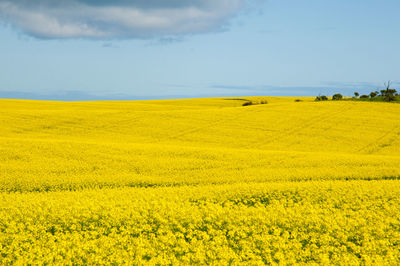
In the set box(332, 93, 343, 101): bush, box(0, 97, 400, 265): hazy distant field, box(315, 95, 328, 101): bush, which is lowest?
box(0, 97, 400, 265): hazy distant field

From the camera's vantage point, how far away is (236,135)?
26.9m

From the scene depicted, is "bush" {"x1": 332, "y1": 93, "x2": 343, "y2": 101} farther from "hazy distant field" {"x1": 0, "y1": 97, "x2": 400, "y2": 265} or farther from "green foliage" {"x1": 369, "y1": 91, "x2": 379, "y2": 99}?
"hazy distant field" {"x1": 0, "y1": 97, "x2": 400, "y2": 265}

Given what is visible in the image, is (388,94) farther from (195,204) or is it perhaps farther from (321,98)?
(195,204)

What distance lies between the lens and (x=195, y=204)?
37.8 ft

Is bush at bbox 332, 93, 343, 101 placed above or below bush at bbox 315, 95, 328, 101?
above

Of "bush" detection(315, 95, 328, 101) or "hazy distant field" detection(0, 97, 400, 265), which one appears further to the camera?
"bush" detection(315, 95, 328, 101)

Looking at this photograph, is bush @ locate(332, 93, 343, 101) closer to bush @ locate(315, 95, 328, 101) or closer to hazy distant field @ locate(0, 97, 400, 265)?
bush @ locate(315, 95, 328, 101)

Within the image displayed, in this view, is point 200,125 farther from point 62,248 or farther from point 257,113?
point 62,248

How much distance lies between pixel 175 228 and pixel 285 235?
9.38 ft

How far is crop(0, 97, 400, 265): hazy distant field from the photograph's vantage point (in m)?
8.44

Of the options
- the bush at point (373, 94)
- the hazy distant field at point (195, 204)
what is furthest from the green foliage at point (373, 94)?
the hazy distant field at point (195, 204)

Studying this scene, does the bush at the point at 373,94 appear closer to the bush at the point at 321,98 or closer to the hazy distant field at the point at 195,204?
the bush at the point at 321,98

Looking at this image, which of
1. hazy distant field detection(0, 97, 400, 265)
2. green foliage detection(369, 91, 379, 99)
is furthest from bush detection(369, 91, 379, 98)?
hazy distant field detection(0, 97, 400, 265)

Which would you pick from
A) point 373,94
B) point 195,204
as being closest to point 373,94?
point 373,94
